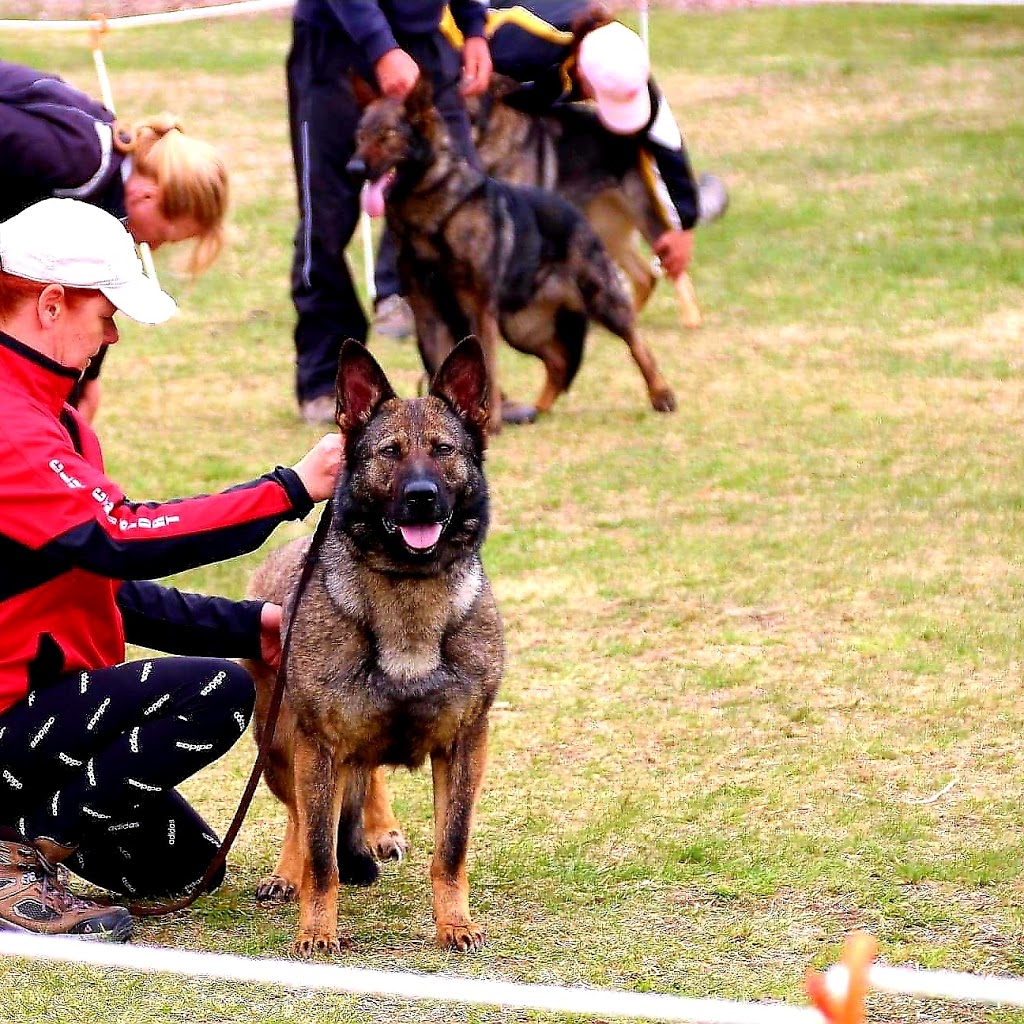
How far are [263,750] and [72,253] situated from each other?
1.21m

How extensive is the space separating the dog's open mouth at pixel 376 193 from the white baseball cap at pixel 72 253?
4195 millimetres

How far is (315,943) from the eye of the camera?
12.4 feet

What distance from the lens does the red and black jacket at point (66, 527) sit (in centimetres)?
350

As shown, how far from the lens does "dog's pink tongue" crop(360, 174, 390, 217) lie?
790cm

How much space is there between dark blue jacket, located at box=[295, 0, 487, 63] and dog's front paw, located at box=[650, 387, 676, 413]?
1964mm

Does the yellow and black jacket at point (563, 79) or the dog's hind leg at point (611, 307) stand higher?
the yellow and black jacket at point (563, 79)

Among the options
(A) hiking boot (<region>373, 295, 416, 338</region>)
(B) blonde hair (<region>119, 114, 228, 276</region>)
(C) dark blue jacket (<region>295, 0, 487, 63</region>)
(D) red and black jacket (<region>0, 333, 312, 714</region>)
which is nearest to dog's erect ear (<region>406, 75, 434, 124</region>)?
(C) dark blue jacket (<region>295, 0, 487, 63</region>)

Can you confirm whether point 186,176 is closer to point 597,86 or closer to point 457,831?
point 457,831

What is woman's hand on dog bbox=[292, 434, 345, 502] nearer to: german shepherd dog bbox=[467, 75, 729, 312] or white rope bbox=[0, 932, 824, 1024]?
white rope bbox=[0, 932, 824, 1024]

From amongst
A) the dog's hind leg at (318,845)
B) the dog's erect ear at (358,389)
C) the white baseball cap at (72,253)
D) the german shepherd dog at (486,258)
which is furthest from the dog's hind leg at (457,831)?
the german shepherd dog at (486,258)

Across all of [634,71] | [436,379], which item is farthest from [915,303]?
[436,379]

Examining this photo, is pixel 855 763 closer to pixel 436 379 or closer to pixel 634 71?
pixel 436 379

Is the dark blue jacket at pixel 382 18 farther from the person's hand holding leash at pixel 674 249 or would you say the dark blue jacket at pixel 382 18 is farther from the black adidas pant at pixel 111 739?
the black adidas pant at pixel 111 739

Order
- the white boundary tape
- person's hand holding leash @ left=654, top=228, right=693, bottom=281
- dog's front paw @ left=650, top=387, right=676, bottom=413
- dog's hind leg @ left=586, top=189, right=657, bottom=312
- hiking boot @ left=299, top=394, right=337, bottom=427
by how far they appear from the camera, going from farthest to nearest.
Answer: dog's hind leg @ left=586, top=189, right=657, bottom=312 → person's hand holding leash @ left=654, top=228, right=693, bottom=281 → dog's front paw @ left=650, top=387, right=676, bottom=413 → hiking boot @ left=299, top=394, right=337, bottom=427 → the white boundary tape
